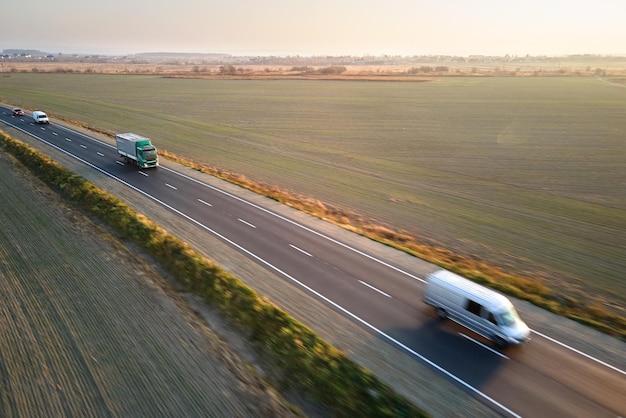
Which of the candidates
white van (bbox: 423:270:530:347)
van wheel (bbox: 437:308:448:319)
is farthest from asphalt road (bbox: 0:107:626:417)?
white van (bbox: 423:270:530:347)

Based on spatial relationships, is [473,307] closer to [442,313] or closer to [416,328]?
[442,313]

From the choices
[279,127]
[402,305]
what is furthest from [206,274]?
[279,127]

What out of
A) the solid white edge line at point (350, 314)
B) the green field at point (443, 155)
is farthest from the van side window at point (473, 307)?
the green field at point (443, 155)

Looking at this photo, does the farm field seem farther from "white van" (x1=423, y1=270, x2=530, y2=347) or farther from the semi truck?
the semi truck

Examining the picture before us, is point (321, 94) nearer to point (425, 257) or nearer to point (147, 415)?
point (425, 257)

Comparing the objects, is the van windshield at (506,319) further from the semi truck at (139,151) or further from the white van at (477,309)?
the semi truck at (139,151)

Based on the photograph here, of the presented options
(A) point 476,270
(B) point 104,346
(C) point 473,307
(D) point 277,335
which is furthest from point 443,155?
(B) point 104,346
